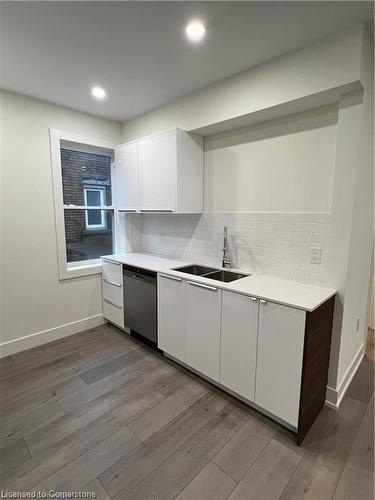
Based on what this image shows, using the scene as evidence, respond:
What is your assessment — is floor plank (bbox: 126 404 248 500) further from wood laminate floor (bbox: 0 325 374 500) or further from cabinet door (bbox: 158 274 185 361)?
cabinet door (bbox: 158 274 185 361)

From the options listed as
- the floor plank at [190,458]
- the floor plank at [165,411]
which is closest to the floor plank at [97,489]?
the floor plank at [190,458]

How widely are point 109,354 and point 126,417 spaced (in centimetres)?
95

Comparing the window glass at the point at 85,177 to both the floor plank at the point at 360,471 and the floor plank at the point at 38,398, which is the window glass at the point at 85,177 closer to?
the floor plank at the point at 38,398

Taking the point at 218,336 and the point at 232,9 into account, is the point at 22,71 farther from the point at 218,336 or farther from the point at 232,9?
the point at 218,336

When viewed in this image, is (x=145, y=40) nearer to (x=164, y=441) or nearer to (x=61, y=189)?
(x=61, y=189)

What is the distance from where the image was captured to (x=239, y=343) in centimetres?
195

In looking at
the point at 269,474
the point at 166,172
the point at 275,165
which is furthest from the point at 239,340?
the point at 166,172

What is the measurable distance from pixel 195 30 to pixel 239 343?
2175 millimetres

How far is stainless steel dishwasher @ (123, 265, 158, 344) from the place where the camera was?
2.69 metres

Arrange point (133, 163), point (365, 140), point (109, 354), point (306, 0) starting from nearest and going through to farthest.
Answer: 1. point (306, 0)
2. point (365, 140)
3. point (109, 354)
4. point (133, 163)

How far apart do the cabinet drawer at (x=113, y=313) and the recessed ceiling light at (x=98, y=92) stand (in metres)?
2.35

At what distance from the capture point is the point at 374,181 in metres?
2.26

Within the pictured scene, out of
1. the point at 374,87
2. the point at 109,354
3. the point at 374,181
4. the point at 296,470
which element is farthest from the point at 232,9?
the point at 109,354

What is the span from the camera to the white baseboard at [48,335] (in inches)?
108
